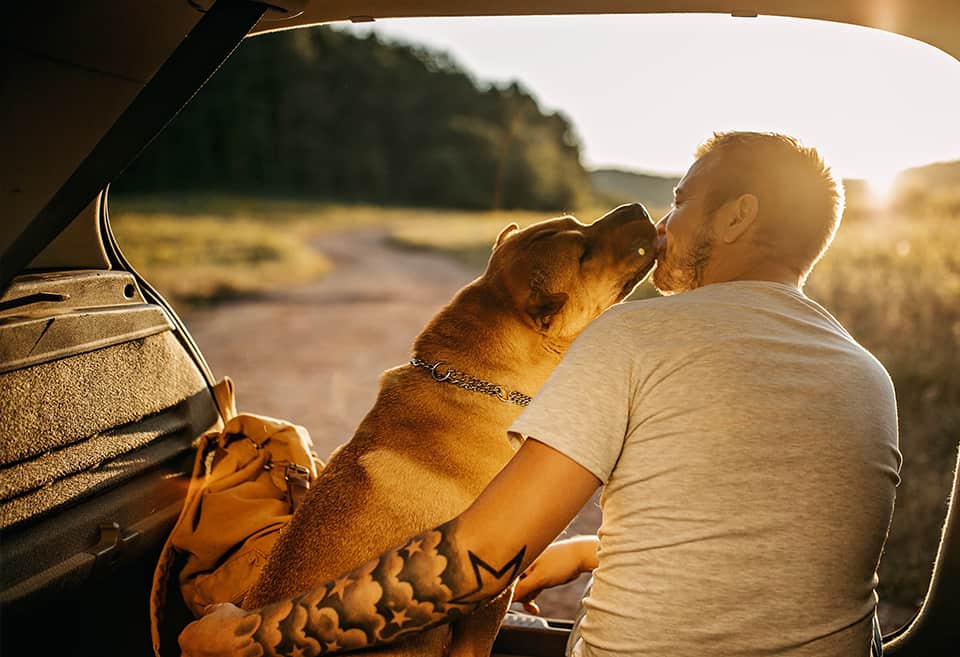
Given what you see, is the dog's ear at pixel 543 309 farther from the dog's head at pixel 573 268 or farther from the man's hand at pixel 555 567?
the man's hand at pixel 555 567

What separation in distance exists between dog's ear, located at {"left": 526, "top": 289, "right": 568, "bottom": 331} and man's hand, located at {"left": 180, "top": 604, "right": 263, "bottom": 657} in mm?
1049

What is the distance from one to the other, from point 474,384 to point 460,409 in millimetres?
82

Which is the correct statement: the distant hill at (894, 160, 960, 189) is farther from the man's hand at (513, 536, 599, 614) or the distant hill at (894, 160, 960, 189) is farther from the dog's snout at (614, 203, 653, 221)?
the man's hand at (513, 536, 599, 614)

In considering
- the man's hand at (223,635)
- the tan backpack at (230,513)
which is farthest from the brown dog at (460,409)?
the tan backpack at (230,513)

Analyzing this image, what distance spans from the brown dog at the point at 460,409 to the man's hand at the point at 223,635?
15cm

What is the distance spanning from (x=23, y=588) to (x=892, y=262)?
8827 mm

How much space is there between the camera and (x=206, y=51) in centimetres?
176

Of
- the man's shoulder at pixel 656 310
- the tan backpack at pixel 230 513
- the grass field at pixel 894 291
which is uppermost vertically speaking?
the man's shoulder at pixel 656 310

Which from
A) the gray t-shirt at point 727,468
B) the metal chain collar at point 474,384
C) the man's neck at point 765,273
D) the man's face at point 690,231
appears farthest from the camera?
the metal chain collar at point 474,384

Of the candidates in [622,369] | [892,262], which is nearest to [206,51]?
[622,369]

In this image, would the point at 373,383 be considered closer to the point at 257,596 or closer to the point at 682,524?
the point at 257,596

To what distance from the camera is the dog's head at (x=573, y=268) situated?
2143 millimetres

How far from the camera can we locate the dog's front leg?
1894mm

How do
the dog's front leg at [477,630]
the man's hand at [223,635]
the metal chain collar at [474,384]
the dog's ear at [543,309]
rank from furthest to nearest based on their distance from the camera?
the dog's ear at [543,309] < the metal chain collar at [474,384] < the dog's front leg at [477,630] < the man's hand at [223,635]
